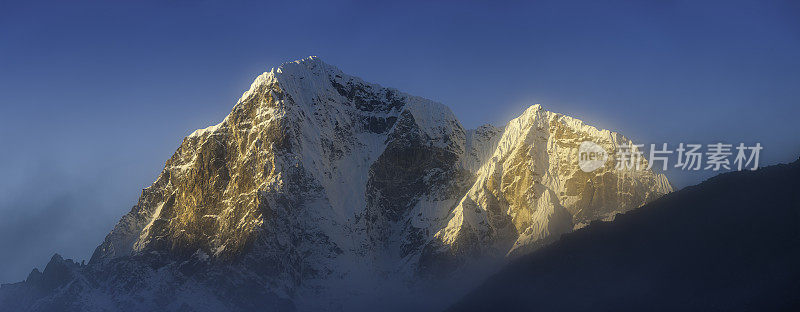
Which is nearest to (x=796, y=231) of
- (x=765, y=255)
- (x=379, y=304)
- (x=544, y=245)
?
(x=765, y=255)

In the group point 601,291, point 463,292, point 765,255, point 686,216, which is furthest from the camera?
point 463,292

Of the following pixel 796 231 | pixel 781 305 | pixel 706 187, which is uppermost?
pixel 706 187

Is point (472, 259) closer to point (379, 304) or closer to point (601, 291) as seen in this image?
point (379, 304)

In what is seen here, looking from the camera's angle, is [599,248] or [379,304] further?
[379,304]

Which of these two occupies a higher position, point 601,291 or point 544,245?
point 544,245

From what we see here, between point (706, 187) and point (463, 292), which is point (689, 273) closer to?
point (706, 187)

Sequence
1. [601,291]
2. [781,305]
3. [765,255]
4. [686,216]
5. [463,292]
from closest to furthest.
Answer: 1. [781,305]
2. [765,255]
3. [601,291]
4. [686,216]
5. [463,292]

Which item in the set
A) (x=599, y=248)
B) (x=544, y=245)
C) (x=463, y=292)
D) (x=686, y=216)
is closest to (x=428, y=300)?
(x=463, y=292)
